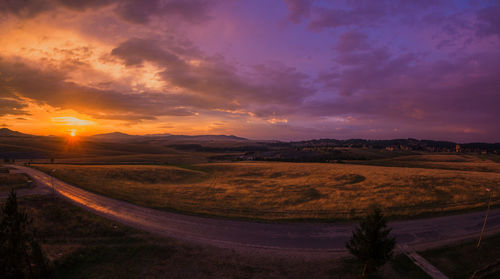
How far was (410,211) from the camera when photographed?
27469 mm

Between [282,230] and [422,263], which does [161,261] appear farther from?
[422,263]

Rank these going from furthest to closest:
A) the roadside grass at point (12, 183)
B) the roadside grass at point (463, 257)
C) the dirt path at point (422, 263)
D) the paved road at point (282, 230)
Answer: the roadside grass at point (12, 183), the paved road at point (282, 230), the roadside grass at point (463, 257), the dirt path at point (422, 263)

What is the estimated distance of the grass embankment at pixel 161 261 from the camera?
51.9 feet

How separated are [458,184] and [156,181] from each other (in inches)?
2665

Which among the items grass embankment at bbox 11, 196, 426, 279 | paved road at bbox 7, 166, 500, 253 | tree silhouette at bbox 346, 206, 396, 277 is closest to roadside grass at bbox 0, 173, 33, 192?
paved road at bbox 7, 166, 500, 253

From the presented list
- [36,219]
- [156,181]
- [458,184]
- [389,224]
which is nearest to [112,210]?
[36,219]

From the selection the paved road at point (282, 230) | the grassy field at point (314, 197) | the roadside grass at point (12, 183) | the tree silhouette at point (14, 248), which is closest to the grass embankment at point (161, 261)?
the paved road at point (282, 230)

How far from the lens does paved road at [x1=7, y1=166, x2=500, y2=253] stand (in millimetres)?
19734

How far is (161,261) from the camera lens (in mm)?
17281

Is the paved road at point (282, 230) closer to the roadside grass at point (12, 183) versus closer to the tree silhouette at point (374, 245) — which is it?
the tree silhouette at point (374, 245)

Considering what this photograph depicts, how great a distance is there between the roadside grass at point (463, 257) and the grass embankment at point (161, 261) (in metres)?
2.64

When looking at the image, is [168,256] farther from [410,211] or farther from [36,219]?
[410,211]

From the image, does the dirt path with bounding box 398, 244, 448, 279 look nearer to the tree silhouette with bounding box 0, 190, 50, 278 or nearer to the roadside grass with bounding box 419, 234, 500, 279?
the roadside grass with bounding box 419, 234, 500, 279

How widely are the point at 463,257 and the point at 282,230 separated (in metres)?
15.4
